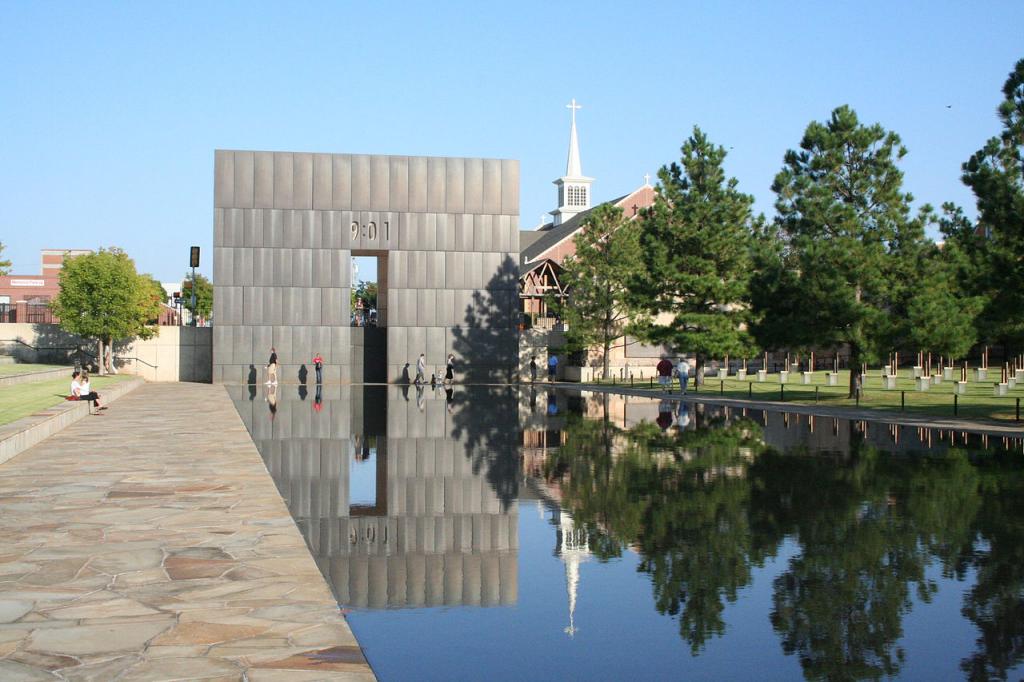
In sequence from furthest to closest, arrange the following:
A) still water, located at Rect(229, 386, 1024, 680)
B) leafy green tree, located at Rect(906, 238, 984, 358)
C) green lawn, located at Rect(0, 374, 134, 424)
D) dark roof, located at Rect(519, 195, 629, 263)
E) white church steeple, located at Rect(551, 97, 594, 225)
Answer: white church steeple, located at Rect(551, 97, 594, 225), dark roof, located at Rect(519, 195, 629, 263), leafy green tree, located at Rect(906, 238, 984, 358), green lawn, located at Rect(0, 374, 134, 424), still water, located at Rect(229, 386, 1024, 680)

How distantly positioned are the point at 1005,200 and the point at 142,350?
46.4 meters

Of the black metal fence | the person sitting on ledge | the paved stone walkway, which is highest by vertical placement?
the black metal fence

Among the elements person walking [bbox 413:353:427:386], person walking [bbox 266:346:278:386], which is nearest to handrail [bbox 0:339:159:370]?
person walking [bbox 266:346:278:386]

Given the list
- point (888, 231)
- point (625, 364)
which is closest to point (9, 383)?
point (888, 231)

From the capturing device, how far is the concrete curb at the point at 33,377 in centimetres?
3600

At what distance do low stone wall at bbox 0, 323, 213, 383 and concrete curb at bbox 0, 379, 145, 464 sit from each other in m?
33.3

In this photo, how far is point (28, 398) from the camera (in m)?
29.1

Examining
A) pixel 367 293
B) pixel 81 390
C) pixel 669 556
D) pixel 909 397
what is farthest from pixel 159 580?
pixel 367 293

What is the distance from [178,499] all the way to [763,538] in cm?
685

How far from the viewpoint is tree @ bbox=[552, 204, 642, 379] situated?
60.6m

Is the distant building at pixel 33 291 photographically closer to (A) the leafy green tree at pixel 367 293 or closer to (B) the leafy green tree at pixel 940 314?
(A) the leafy green tree at pixel 367 293

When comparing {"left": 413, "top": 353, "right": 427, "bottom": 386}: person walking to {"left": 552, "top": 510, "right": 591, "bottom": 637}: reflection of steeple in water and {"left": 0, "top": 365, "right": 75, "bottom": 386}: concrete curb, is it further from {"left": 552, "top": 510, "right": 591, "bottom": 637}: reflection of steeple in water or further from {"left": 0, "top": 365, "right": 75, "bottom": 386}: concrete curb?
{"left": 552, "top": 510, "right": 591, "bottom": 637}: reflection of steeple in water

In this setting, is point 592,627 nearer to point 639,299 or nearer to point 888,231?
point 888,231

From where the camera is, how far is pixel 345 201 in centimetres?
5847
